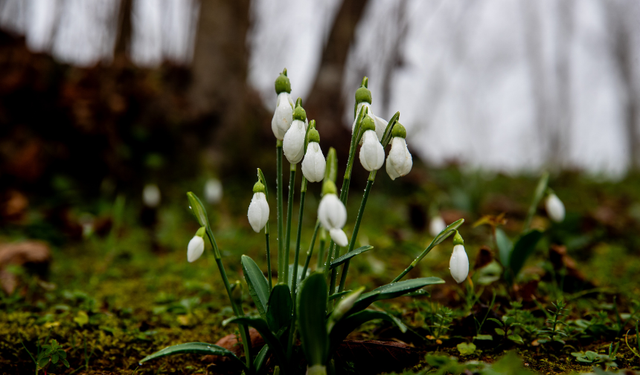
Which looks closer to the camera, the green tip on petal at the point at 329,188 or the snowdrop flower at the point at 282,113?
the green tip on petal at the point at 329,188

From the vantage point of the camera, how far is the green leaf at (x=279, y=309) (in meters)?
1.03

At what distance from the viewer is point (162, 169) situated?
4.13 meters

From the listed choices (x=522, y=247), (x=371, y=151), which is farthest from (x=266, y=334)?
(x=522, y=247)

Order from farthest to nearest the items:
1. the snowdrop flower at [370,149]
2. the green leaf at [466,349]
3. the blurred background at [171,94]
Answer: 1. the blurred background at [171,94]
2. the green leaf at [466,349]
3. the snowdrop flower at [370,149]

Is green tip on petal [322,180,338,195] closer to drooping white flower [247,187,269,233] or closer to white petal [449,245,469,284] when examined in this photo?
drooping white flower [247,187,269,233]

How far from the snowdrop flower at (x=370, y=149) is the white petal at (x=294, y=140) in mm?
158

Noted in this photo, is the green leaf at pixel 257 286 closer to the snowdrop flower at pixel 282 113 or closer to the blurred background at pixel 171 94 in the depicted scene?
the snowdrop flower at pixel 282 113

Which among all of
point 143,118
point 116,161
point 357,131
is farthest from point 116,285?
point 143,118

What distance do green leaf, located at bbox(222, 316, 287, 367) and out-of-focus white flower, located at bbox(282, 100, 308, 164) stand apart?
0.41 m

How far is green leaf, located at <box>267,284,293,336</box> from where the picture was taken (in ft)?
3.39

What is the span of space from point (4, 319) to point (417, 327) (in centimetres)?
153

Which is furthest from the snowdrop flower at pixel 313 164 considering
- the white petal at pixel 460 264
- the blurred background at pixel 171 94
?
the blurred background at pixel 171 94

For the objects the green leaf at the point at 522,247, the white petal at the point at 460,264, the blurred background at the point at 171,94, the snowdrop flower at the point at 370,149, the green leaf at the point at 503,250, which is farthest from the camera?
the blurred background at the point at 171,94

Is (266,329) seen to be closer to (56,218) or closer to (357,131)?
(357,131)
